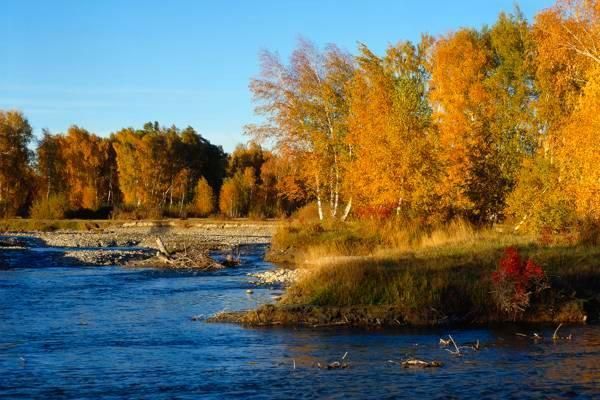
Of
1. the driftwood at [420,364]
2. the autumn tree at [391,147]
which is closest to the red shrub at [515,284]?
the driftwood at [420,364]

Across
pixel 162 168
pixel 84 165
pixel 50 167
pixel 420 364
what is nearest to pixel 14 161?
pixel 50 167

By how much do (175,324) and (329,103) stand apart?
28.7m

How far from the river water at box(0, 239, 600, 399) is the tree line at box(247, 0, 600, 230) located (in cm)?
1442

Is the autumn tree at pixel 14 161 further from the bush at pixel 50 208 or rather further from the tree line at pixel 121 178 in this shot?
the bush at pixel 50 208

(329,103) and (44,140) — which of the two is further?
(44,140)

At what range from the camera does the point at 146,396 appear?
39.5 feet

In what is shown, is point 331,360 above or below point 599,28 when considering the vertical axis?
below

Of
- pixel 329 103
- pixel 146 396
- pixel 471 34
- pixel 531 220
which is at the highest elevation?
pixel 471 34

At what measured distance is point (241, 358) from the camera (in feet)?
48.4

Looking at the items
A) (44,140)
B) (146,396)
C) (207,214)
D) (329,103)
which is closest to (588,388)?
(146,396)

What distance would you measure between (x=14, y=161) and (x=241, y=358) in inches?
2985

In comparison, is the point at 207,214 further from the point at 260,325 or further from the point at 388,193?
the point at 260,325

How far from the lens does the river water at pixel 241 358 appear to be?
1244cm

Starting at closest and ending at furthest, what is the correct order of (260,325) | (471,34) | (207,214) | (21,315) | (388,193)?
(260,325)
(21,315)
(388,193)
(471,34)
(207,214)
